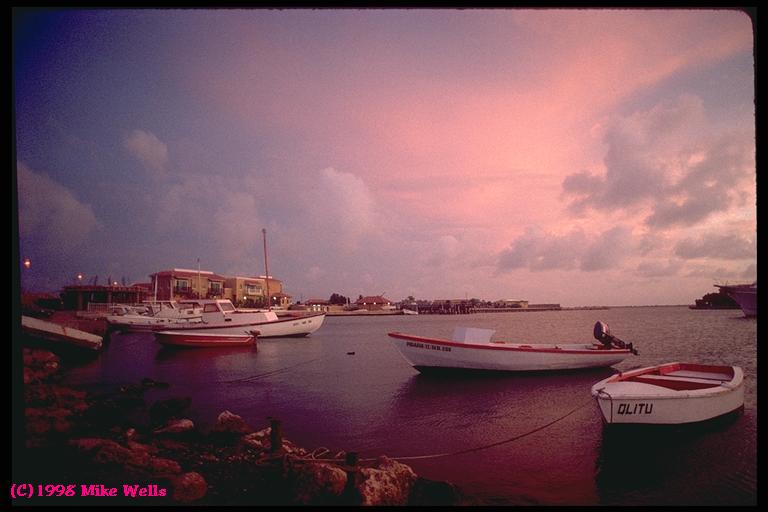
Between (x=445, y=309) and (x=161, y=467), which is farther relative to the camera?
(x=445, y=309)

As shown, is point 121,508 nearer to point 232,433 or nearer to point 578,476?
point 232,433

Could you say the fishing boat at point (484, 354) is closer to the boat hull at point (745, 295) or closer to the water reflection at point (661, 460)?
the water reflection at point (661, 460)

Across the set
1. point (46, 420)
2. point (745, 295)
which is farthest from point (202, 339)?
point (745, 295)

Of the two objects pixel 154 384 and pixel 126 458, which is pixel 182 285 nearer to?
pixel 154 384

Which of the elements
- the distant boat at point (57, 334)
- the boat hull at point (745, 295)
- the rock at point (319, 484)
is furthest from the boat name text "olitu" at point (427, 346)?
the boat hull at point (745, 295)

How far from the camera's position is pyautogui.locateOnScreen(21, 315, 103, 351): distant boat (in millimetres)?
17631

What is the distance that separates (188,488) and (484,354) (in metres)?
13.7

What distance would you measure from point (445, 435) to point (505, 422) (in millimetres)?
2466

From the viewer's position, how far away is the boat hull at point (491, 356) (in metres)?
18.2

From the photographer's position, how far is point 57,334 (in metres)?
20.4

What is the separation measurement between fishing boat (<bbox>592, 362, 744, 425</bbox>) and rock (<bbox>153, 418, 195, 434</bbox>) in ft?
32.6

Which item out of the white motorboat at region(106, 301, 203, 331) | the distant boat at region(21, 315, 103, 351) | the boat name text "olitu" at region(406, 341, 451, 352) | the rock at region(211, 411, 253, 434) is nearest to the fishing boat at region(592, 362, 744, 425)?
the boat name text "olitu" at region(406, 341, 451, 352)

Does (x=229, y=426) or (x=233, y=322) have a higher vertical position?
(x=229, y=426)
